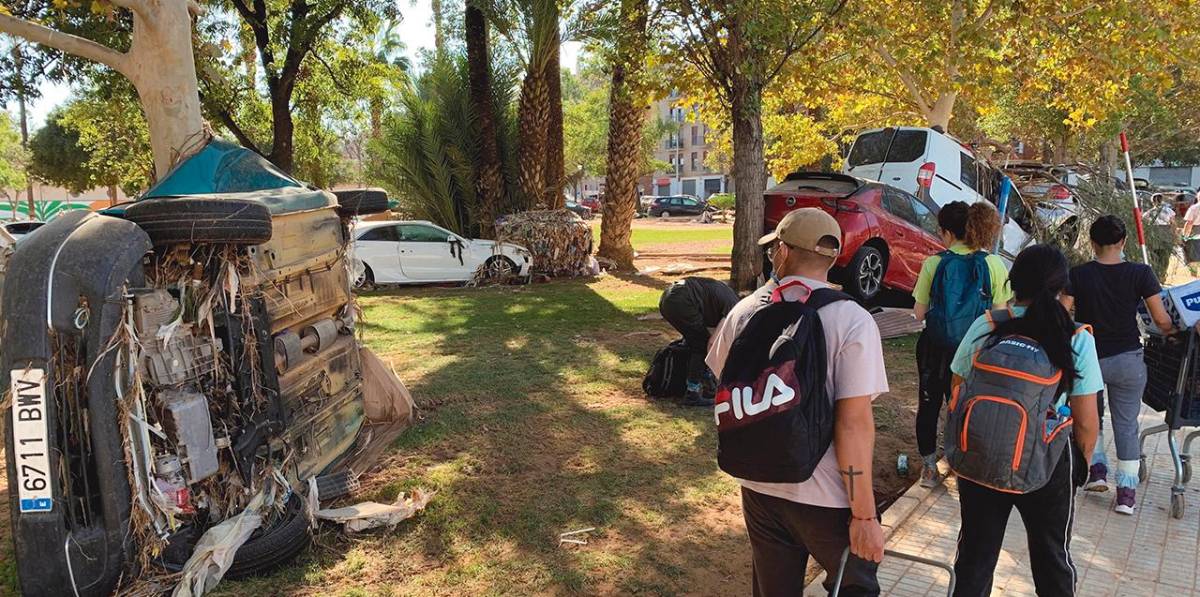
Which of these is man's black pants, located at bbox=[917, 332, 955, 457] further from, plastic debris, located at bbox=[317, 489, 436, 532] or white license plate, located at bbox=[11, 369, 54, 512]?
white license plate, located at bbox=[11, 369, 54, 512]

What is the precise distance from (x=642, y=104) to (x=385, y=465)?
8.46 metres

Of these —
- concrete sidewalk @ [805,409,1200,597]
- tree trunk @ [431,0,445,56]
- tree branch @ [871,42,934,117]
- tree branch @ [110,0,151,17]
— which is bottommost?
concrete sidewalk @ [805,409,1200,597]

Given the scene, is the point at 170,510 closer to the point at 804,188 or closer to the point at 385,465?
the point at 385,465

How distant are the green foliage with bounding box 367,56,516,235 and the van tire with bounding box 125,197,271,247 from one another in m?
14.7

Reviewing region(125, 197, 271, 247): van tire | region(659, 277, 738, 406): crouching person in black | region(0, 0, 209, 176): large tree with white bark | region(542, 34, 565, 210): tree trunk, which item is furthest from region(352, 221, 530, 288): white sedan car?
region(125, 197, 271, 247): van tire

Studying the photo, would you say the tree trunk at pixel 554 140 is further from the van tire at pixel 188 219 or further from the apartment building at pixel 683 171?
the apartment building at pixel 683 171

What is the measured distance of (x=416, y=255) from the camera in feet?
50.5

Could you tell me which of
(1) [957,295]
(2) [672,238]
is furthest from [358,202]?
(2) [672,238]

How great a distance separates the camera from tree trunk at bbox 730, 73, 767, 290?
32.8ft

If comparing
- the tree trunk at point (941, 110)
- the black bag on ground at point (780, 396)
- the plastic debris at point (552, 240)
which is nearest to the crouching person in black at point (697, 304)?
the black bag on ground at point (780, 396)

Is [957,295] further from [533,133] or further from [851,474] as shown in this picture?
[533,133]

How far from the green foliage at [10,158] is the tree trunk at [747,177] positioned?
44547mm

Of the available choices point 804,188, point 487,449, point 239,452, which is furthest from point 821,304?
point 804,188

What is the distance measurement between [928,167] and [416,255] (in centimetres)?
939
